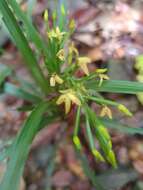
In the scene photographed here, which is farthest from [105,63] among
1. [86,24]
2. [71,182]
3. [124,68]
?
[71,182]

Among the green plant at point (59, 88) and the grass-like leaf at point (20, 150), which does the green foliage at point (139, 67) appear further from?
the grass-like leaf at point (20, 150)

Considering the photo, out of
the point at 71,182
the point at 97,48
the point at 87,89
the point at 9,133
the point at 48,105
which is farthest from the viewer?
the point at 97,48

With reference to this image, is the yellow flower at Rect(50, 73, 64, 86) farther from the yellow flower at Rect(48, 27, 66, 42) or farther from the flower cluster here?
the yellow flower at Rect(48, 27, 66, 42)

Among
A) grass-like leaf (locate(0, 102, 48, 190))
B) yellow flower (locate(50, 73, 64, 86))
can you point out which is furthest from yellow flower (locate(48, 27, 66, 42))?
grass-like leaf (locate(0, 102, 48, 190))

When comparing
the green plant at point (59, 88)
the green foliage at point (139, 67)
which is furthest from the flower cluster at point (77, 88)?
the green foliage at point (139, 67)

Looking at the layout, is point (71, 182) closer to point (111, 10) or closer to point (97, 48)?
point (97, 48)

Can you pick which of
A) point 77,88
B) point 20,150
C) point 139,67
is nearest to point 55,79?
point 77,88

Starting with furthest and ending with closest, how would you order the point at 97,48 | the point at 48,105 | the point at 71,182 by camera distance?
the point at 97,48, the point at 71,182, the point at 48,105
